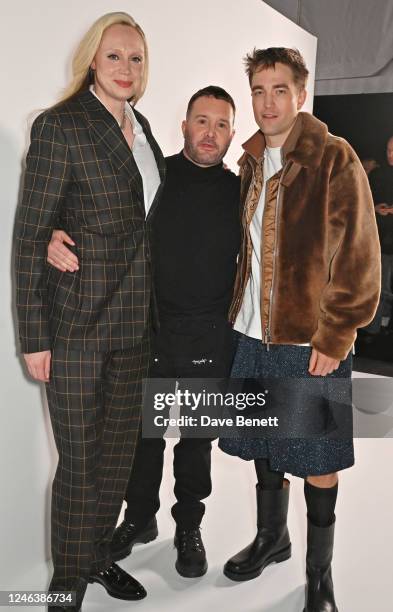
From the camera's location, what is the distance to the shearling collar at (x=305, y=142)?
1846mm

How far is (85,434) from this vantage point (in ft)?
5.94

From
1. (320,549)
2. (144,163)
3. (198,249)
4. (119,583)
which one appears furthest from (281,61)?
(119,583)

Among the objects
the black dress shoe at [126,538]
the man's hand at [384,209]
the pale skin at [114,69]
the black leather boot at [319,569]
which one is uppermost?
the pale skin at [114,69]

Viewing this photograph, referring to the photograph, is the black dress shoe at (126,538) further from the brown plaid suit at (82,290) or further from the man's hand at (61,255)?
the man's hand at (61,255)

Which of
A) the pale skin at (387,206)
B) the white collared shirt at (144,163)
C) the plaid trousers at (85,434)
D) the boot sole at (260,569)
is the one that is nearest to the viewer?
the plaid trousers at (85,434)

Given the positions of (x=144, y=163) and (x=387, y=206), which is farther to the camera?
(x=387, y=206)

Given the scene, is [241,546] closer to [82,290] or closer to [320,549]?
[320,549]

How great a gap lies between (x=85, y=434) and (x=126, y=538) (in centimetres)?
65

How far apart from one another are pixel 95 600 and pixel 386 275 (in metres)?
3.25

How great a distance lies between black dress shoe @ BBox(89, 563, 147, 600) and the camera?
6.66 ft

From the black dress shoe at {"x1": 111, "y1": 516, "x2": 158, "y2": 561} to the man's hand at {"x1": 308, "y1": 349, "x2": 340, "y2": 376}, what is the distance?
2.93 ft

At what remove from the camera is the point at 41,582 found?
2088 millimetres

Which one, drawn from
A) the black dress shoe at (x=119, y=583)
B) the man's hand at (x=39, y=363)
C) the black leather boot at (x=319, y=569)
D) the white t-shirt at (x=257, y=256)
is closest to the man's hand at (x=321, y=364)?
the white t-shirt at (x=257, y=256)

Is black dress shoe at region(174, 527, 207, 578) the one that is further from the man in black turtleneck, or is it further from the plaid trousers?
the man in black turtleneck
